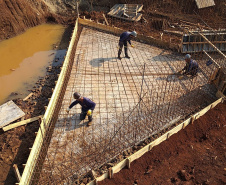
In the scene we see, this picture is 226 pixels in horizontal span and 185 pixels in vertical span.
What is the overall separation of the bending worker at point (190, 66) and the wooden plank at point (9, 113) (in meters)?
5.56

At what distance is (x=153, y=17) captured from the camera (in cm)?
1288

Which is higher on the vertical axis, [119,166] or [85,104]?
[85,104]

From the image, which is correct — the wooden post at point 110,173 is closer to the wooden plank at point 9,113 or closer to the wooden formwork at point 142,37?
the wooden plank at point 9,113

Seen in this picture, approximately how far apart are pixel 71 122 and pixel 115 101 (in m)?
1.53

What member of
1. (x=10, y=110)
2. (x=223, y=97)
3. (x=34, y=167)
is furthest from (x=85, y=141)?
(x=223, y=97)

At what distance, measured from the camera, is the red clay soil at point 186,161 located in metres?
4.86

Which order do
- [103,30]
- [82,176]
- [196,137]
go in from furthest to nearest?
[103,30]
[196,137]
[82,176]

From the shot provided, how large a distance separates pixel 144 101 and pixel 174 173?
8.00 feet

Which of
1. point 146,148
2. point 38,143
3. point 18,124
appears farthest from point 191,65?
point 18,124

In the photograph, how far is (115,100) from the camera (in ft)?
22.6

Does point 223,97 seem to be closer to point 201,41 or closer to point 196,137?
point 196,137

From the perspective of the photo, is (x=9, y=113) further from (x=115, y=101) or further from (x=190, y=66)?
(x=190, y=66)

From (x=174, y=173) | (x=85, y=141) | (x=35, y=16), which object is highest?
(x=35, y=16)

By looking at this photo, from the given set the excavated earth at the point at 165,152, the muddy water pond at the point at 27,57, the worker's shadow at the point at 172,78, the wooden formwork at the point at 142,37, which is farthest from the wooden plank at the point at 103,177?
the wooden formwork at the point at 142,37
